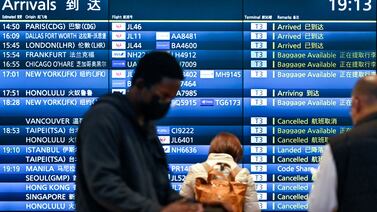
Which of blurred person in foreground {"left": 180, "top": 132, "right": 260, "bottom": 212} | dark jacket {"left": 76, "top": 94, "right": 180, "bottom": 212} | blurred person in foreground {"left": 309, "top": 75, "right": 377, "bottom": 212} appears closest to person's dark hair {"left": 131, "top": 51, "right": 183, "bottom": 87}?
dark jacket {"left": 76, "top": 94, "right": 180, "bottom": 212}

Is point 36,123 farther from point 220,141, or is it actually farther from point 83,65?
point 220,141

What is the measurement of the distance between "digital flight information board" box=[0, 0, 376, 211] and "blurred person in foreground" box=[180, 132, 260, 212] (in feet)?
2.28

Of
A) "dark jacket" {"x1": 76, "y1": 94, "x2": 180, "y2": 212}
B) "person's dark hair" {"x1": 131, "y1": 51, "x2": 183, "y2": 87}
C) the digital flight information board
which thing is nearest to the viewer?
"dark jacket" {"x1": 76, "y1": 94, "x2": 180, "y2": 212}

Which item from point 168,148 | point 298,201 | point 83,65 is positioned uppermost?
point 83,65

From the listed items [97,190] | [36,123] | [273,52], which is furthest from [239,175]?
[97,190]

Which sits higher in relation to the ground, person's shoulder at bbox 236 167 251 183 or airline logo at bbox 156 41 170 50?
airline logo at bbox 156 41 170 50

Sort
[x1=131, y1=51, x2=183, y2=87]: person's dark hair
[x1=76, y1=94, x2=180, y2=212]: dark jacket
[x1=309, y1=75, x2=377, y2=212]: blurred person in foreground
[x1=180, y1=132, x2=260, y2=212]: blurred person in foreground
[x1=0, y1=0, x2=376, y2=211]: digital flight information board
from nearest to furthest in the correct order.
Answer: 1. [x1=76, y1=94, x2=180, y2=212]: dark jacket
2. [x1=131, y1=51, x2=183, y2=87]: person's dark hair
3. [x1=309, y1=75, x2=377, y2=212]: blurred person in foreground
4. [x1=180, y1=132, x2=260, y2=212]: blurred person in foreground
5. [x1=0, y1=0, x2=376, y2=211]: digital flight information board

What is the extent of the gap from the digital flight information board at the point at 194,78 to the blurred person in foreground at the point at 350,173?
2.83m

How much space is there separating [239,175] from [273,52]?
1327mm

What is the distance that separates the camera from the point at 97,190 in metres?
3.41

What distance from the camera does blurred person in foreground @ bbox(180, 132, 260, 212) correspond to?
6391mm

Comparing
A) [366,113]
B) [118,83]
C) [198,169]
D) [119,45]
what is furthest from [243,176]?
[366,113]

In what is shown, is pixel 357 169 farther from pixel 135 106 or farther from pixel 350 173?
pixel 135 106

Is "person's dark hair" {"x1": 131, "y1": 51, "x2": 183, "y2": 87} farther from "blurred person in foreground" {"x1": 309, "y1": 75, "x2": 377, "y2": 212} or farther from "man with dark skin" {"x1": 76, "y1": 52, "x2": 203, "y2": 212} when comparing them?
"blurred person in foreground" {"x1": 309, "y1": 75, "x2": 377, "y2": 212}
